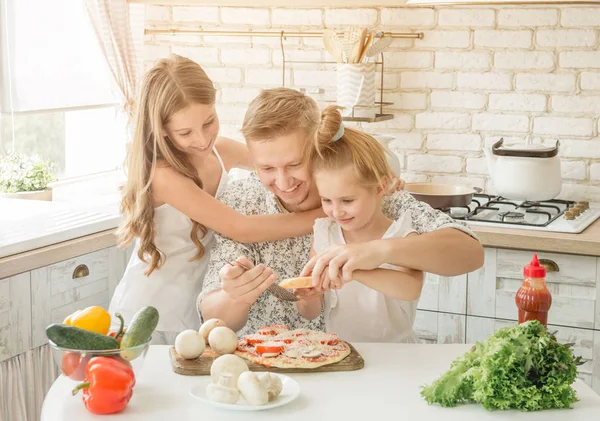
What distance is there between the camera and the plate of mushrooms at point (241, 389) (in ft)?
5.16

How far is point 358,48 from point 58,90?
4.44ft

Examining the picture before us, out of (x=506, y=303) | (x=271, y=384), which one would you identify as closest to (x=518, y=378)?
(x=271, y=384)

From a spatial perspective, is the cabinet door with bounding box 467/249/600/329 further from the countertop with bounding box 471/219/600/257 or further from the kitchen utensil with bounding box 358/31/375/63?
the kitchen utensil with bounding box 358/31/375/63

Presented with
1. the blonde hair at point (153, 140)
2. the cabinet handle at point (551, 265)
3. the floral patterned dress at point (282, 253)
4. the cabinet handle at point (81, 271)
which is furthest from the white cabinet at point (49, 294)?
the cabinet handle at point (551, 265)

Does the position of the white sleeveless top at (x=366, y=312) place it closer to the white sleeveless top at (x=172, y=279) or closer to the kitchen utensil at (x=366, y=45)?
the white sleeveless top at (x=172, y=279)

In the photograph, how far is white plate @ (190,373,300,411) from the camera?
157 centimetres

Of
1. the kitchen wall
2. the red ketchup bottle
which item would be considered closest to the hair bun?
the red ketchup bottle

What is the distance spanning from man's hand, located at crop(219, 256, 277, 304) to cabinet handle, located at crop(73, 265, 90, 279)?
1.07m

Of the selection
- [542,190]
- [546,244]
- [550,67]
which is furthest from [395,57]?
[546,244]

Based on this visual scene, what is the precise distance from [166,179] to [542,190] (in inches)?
59.1

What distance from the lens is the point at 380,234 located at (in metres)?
2.26

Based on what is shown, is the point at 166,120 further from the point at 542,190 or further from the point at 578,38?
the point at 578,38

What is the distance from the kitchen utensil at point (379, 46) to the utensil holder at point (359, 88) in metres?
0.05

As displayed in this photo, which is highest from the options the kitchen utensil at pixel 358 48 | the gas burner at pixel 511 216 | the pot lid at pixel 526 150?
the kitchen utensil at pixel 358 48
